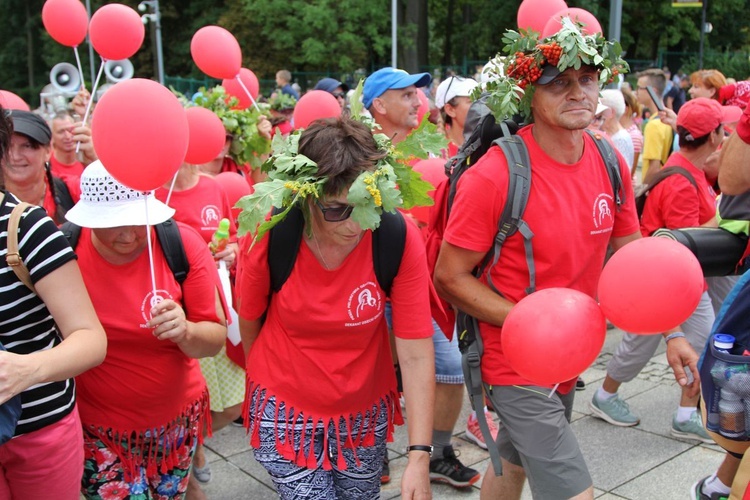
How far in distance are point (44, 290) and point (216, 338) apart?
92 centimetres

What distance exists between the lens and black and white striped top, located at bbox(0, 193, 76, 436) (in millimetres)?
2365

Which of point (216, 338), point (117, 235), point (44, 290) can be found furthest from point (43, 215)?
point (216, 338)

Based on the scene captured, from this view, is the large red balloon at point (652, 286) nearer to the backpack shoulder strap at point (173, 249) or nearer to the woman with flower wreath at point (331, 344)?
the woman with flower wreath at point (331, 344)

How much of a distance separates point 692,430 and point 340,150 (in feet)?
11.3

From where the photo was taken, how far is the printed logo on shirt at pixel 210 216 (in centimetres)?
493

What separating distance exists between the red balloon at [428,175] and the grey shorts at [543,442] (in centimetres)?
117

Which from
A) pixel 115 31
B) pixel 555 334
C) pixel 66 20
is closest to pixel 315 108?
pixel 115 31

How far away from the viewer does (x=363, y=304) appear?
9.18 feet

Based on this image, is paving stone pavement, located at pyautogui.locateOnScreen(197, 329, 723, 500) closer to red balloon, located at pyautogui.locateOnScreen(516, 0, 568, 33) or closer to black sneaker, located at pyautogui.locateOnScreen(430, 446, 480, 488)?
black sneaker, located at pyautogui.locateOnScreen(430, 446, 480, 488)

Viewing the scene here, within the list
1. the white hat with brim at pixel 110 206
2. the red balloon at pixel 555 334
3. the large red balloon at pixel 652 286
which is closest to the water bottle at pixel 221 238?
the white hat with brim at pixel 110 206

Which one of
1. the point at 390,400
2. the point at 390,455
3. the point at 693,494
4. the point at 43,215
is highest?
the point at 43,215

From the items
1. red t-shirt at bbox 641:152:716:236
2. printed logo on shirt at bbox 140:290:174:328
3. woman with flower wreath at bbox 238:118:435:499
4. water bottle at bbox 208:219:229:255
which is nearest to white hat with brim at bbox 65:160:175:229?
printed logo on shirt at bbox 140:290:174:328

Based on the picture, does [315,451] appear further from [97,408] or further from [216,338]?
[97,408]

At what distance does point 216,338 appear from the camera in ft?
10.5
